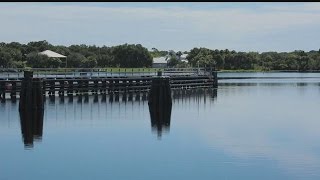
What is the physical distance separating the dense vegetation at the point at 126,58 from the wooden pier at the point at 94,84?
27.5 meters

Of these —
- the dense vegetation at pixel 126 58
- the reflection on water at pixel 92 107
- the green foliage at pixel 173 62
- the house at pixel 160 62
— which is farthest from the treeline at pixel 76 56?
the reflection on water at pixel 92 107

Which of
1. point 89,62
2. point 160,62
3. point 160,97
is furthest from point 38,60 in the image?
point 160,62

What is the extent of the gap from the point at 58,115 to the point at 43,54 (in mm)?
57971

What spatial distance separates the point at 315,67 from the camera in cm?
19200

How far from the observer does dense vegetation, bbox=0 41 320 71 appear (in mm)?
104500

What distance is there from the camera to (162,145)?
103 feet

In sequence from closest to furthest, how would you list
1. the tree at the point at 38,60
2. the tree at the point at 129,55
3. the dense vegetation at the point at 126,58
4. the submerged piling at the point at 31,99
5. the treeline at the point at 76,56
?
1. the submerged piling at the point at 31,99
2. the tree at the point at 38,60
3. the treeline at the point at 76,56
4. the dense vegetation at the point at 126,58
5. the tree at the point at 129,55

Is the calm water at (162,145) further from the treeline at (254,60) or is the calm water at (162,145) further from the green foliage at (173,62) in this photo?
the treeline at (254,60)

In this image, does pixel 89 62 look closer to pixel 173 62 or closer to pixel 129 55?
pixel 129 55

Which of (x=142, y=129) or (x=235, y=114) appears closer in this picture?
(x=142, y=129)

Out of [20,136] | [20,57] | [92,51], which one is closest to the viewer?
[20,136]

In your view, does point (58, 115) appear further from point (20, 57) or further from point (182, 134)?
point (20, 57)

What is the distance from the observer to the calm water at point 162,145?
24391 mm

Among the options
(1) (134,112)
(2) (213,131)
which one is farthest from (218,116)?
(2) (213,131)
